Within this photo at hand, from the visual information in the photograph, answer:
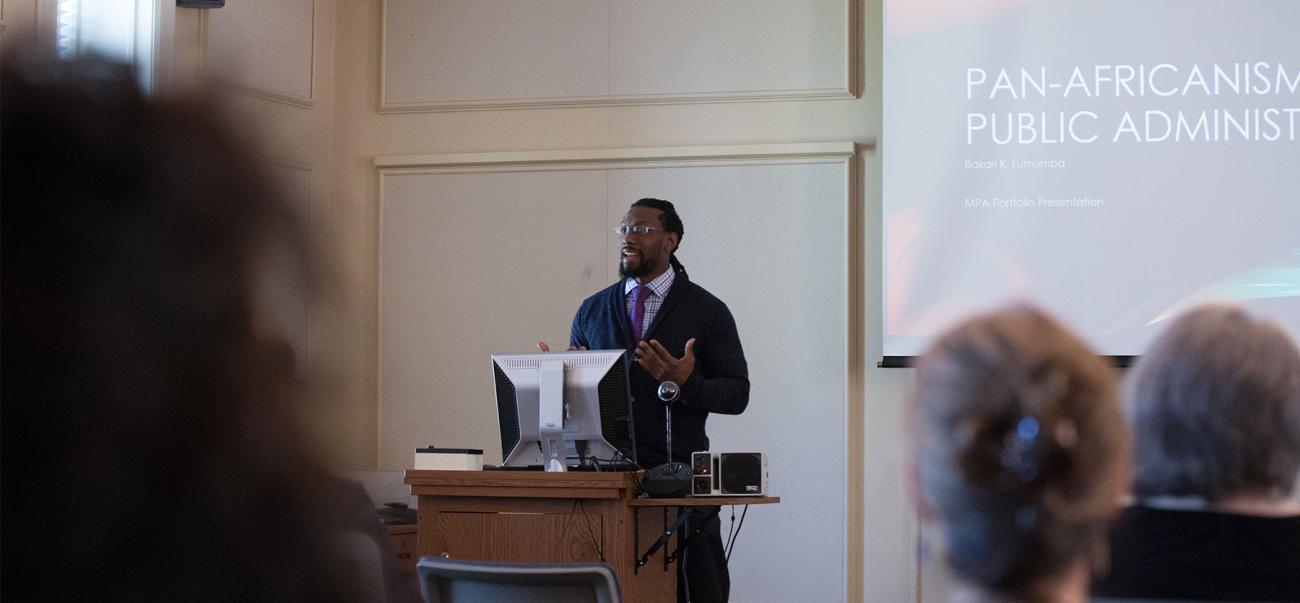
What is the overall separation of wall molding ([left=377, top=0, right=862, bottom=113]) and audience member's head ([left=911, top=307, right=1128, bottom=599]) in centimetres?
492

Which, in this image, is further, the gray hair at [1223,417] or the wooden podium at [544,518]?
the wooden podium at [544,518]

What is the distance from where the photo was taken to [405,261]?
20.7ft

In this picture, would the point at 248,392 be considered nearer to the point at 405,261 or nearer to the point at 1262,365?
the point at 1262,365

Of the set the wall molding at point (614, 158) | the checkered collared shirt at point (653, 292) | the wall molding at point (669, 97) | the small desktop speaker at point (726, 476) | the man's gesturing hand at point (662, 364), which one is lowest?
the small desktop speaker at point (726, 476)

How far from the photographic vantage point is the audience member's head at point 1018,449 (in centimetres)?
103

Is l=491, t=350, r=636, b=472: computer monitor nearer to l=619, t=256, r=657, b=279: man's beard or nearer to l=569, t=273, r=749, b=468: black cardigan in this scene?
l=569, t=273, r=749, b=468: black cardigan

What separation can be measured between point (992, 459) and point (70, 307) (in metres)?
0.77

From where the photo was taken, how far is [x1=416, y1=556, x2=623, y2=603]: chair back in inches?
90.8

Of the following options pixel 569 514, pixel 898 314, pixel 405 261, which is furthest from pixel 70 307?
pixel 405 261

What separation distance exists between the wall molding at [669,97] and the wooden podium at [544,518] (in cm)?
275

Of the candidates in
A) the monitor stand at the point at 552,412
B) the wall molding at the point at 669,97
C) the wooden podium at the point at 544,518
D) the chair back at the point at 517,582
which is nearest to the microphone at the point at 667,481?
the wooden podium at the point at 544,518

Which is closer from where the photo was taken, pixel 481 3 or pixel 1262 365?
pixel 1262 365

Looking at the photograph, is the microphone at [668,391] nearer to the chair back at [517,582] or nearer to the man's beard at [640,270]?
the man's beard at [640,270]

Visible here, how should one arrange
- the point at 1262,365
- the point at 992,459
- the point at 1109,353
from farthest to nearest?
1. the point at 1109,353
2. the point at 1262,365
3. the point at 992,459
